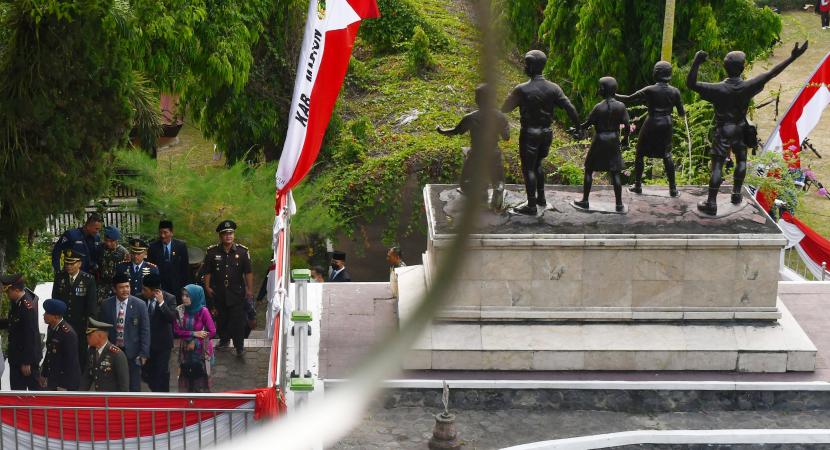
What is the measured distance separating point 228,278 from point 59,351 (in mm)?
2156

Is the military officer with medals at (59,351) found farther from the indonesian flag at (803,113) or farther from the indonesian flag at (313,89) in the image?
the indonesian flag at (803,113)

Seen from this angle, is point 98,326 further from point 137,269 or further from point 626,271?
point 626,271

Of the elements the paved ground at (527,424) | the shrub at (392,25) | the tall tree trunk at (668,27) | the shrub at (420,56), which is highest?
the shrub at (392,25)

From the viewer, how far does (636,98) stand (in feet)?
38.0

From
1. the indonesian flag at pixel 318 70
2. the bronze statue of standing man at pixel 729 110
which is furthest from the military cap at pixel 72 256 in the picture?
the bronze statue of standing man at pixel 729 110

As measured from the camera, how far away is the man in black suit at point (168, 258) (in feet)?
37.3

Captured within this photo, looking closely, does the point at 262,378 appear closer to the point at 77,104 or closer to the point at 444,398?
the point at 444,398

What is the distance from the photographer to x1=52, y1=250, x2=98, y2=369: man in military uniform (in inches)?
396

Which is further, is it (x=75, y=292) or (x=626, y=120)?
(x=626, y=120)

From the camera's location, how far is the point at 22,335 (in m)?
9.56

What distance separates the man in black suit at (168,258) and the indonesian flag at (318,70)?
136 centimetres

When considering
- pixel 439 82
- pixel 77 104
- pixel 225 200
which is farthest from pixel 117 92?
pixel 439 82

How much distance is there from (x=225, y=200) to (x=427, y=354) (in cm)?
435

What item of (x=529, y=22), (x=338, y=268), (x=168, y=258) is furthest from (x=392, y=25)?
(x=168, y=258)
